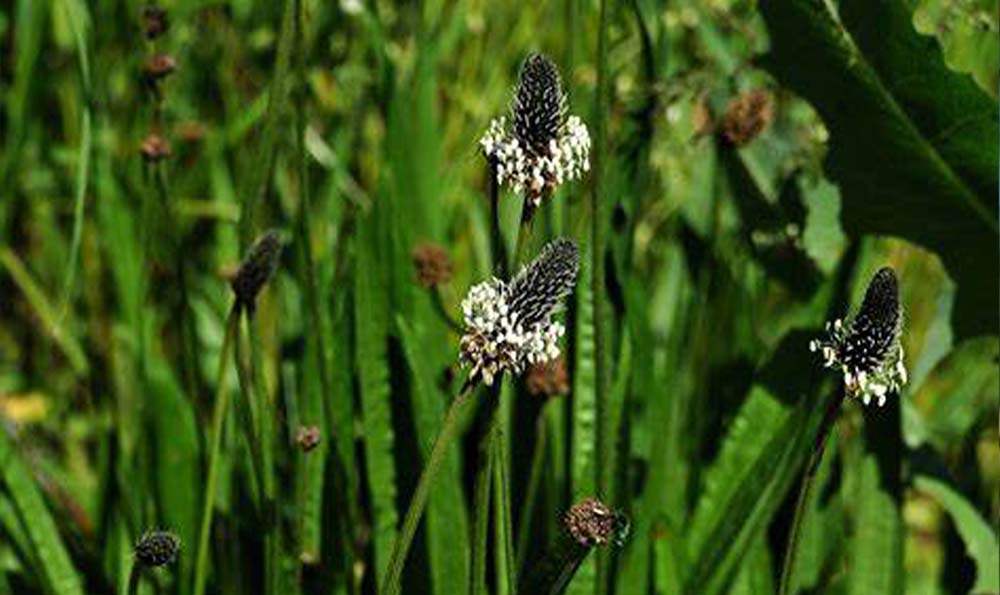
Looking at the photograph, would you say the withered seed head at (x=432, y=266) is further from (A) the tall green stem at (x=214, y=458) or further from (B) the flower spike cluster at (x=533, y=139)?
(B) the flower spike cluster at (x=533, y=139)

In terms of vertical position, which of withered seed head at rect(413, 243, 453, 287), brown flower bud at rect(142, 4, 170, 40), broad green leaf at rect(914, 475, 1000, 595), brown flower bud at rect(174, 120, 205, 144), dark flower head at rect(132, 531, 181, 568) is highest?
brown flower bud at rect(174, 120, 205, 144)

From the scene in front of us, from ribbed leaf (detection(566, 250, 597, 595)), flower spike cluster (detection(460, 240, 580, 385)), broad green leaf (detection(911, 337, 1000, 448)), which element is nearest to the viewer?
flower spike cluster (detection(460, 240, 580, 385))

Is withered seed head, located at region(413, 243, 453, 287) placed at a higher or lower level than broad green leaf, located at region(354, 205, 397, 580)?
higher

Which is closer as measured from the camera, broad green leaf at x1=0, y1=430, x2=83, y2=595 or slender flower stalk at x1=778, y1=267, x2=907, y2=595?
slender flower stalk at x1=778, y1=267, x2=907, y2=595

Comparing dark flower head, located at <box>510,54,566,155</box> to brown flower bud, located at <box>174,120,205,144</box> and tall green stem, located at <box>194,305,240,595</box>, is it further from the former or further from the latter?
brown flower bud, located at <box>174,120,205,144</box>

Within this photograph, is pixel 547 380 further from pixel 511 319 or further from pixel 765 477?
pixel 511 319

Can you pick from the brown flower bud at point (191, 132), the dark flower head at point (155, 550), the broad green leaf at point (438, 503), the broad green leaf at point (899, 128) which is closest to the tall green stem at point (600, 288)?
the broad green leaf at point (438, 503)

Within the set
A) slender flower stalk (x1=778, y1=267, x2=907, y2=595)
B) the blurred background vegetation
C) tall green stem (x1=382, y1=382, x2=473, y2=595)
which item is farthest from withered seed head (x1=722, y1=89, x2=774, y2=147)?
tall green stem (x1=382, y1=382, x2=473, y2=595)
